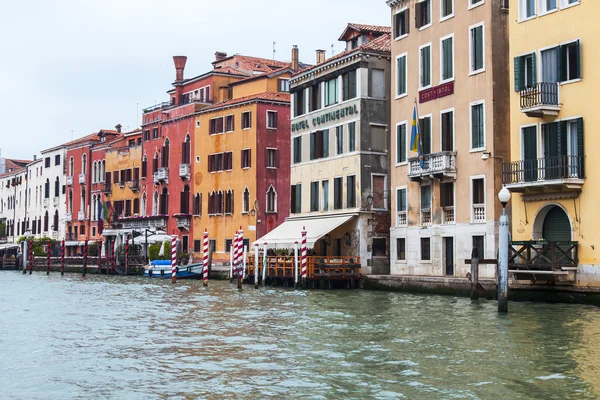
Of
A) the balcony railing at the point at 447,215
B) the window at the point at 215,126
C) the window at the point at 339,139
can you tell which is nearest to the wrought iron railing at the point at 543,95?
the balcony railing at the point at 447,215

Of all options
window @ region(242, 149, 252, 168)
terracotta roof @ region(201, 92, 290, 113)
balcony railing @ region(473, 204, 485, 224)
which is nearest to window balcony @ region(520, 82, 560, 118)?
balcony railing @ region(473, 204, 485, 224)

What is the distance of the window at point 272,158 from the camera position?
50.3 metres

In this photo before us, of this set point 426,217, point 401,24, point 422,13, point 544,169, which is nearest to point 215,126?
point 401,24

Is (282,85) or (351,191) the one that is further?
(282,85)

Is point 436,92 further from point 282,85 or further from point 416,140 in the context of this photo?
point 282,85

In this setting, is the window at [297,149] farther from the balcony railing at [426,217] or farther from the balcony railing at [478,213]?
the balcony railing at [478,213]

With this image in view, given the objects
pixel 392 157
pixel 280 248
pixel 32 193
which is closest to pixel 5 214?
pixel 32 193

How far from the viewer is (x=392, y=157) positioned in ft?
121

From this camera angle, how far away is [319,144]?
4216 centimetres

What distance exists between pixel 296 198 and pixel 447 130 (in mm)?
12480

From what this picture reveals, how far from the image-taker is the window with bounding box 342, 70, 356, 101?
3916 cm

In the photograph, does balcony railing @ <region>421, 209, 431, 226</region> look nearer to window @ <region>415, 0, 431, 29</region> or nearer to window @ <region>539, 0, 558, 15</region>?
window @ <region>415, 0, 431, 29</region>

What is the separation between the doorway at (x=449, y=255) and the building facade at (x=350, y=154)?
5538 millimetres

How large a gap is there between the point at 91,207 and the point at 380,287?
42216 millimetres
